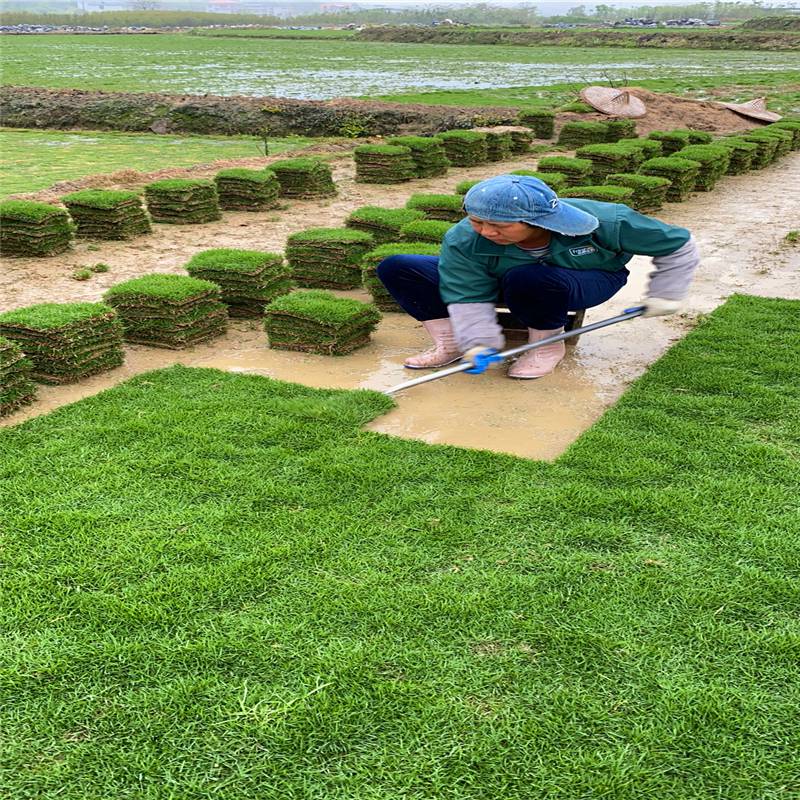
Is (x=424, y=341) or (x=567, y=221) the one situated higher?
(x=567, y=221)

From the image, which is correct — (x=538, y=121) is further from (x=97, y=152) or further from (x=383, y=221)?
(x=383, y=221)

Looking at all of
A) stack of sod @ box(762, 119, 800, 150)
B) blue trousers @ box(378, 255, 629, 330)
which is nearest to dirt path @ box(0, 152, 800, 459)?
blue trousers @ box(378, 255, 629, 330)

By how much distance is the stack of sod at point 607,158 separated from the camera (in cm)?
1144

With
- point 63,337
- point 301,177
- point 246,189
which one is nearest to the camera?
point 63,337

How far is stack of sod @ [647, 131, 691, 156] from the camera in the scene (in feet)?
44.1

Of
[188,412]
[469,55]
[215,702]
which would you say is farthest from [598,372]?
[469,55]

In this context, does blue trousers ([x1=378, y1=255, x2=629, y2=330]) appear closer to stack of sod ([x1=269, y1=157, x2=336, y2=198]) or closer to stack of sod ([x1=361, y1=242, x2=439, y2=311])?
stack of sod ([x1=361, y1=242, x2=439, y2=311])

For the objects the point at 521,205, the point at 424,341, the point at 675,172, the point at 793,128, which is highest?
the point at 521,205

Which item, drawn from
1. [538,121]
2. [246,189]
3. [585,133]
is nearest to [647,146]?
[585,133]

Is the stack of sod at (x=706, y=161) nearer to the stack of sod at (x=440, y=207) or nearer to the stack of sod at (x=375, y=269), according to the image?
the stack of sod at (x=440, y=207)

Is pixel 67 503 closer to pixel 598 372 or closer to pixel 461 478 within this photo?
pixel 461 478

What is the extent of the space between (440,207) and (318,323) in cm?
295

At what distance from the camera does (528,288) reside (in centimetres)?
459

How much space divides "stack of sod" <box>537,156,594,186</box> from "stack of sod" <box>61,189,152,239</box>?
509 cm
